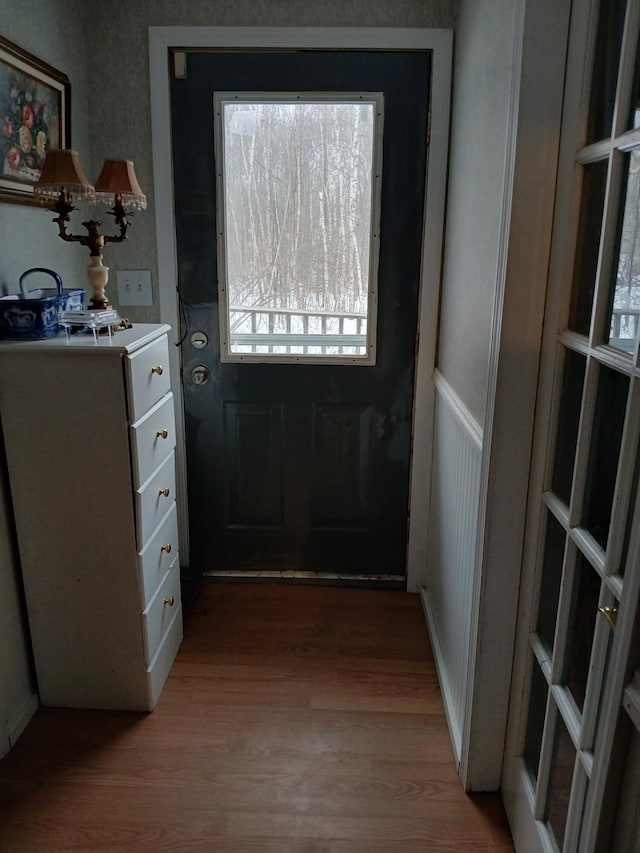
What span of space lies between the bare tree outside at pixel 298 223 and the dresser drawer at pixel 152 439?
0.54 m

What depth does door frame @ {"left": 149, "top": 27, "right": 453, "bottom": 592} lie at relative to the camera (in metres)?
2.23

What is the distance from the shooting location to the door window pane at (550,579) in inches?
54.6

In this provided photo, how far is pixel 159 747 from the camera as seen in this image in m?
1.89

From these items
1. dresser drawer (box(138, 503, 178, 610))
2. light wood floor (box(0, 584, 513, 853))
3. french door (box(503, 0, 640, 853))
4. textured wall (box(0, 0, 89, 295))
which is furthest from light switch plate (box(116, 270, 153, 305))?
french door (box(503, 0, 640, 853))

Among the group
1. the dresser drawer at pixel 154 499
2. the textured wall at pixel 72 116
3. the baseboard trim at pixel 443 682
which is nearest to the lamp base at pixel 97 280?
the textured wall at pixel 72 116

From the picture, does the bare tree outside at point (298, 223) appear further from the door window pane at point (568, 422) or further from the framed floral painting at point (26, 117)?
the door window pane at point (568, 422)

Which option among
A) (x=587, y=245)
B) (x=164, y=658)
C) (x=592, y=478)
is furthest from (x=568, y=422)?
(x=164, y=658)

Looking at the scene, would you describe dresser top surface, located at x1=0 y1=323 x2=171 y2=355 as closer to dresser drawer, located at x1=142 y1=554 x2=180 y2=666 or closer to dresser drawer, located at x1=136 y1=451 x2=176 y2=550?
dresser drawer, located at x1=136 y1=451 x2=176 y2=550

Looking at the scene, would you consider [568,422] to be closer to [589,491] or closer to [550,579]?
[589,491]

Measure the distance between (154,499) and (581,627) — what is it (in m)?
1.26

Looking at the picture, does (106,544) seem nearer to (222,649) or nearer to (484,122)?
(222,649)

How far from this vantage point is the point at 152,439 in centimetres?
196

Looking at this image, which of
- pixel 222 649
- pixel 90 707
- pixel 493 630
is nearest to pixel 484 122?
pixel 493 630

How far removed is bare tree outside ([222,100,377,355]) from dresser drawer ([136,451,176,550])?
636 mm
